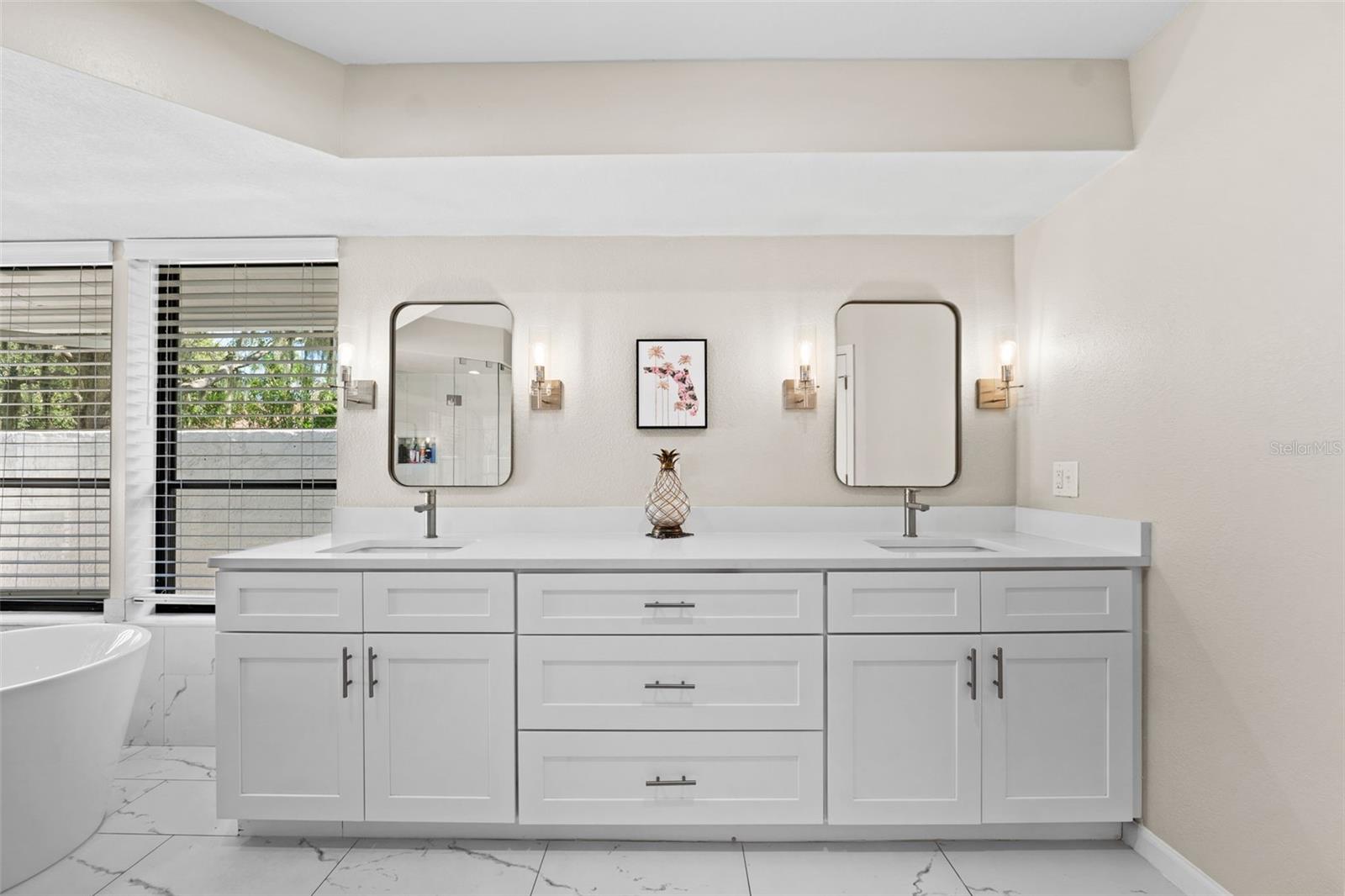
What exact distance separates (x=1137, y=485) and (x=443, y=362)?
244 cm

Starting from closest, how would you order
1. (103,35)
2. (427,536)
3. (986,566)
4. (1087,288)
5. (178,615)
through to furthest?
(103,35), (986,566), (1087,288), (427,536), (178,615)

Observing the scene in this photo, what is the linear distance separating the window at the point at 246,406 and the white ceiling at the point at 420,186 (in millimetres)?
237

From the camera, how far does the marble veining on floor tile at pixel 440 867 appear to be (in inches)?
70.3

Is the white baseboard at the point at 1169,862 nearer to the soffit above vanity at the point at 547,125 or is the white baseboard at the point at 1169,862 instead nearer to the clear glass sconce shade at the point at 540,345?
the soffit above vanity at the point at 547,125

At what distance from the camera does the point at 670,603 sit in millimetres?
1929

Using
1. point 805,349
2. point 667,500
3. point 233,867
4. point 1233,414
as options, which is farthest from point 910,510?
point 233,867

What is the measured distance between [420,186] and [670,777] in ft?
6.65

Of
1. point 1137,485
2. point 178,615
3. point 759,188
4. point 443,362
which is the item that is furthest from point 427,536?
point 1137,485

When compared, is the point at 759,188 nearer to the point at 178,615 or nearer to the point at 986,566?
the point at 986,566

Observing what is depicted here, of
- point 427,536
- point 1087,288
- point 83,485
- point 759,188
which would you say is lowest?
point 427,536

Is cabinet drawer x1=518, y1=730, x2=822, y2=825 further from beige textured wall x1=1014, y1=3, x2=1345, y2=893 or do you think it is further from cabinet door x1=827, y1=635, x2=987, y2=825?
beige textured wall x1=1014, y1=3, x2=1345, y2=893

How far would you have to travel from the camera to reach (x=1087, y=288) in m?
2.13

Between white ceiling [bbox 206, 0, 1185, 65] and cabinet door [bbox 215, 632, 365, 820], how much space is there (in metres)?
1.75

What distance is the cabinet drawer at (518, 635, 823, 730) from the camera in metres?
1.92
